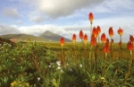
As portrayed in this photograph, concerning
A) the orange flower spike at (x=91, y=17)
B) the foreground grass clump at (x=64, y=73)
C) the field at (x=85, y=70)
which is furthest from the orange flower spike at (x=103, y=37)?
the foreground grass clump at (x=64, y=73)

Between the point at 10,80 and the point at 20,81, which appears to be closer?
Answer: the point at 20,81

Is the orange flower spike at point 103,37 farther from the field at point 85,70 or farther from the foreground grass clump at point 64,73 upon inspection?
the foreground grass clump at point 64,73

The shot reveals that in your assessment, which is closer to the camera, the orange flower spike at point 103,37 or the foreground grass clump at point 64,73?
the orange flower spike at point 103,37

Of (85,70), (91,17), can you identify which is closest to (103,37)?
(91,17)

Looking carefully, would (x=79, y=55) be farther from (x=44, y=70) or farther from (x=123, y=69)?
(x=123, y=69)

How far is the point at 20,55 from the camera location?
31.0 feet

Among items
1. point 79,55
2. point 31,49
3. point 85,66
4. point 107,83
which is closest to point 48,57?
point 31,49

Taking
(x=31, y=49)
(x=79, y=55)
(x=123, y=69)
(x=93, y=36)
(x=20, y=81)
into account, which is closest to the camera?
(x=93, y=36)

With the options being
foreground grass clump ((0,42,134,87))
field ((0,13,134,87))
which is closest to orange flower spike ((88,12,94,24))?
field ((0,13,134,87))

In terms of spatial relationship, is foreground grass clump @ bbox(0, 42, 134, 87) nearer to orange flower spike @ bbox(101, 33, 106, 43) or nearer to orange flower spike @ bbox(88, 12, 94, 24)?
orange flower spike @ bbox(101, 33, 106, 43)

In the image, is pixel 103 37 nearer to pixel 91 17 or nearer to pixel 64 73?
pixel 91 17

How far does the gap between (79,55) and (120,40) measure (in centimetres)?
181

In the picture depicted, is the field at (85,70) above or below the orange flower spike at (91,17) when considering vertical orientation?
below

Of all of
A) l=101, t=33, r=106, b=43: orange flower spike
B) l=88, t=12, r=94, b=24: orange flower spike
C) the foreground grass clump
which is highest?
l=88, t=12, r=94, b=24: orange flower spike
